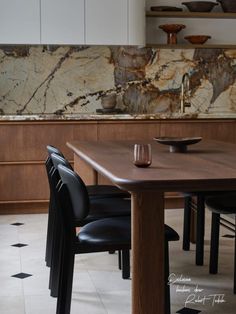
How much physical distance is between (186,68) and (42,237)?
2.62 meters

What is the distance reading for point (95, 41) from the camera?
542 centimetres

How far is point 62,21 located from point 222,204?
294 cm

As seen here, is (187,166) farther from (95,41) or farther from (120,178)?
(95,41)

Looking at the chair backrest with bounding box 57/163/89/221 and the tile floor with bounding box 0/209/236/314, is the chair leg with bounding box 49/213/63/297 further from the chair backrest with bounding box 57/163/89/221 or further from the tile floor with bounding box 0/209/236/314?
the chair backrest with bounding box 57/163/89/221

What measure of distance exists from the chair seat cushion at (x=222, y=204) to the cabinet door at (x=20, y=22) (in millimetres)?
2791

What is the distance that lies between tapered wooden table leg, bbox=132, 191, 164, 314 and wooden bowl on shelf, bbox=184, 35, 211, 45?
3944 mm

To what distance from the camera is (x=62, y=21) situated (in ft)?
17.6

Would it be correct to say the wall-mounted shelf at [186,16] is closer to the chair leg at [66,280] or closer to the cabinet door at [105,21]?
the cabinet door at [105,21]

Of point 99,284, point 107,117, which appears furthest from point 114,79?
point 99,284

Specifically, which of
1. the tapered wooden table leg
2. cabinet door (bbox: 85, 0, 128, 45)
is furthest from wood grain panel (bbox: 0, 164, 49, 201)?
the tapered wooden table leg

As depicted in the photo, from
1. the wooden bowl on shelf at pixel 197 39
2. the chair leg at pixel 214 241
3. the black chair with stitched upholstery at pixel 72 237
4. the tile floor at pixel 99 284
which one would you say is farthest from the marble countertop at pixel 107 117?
the black chair with stitched upholstery at pixel 72 237

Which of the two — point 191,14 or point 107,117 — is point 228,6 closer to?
point 191,14

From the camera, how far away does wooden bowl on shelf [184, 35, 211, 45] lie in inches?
229

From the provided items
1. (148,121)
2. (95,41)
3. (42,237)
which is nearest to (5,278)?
(42,237)
